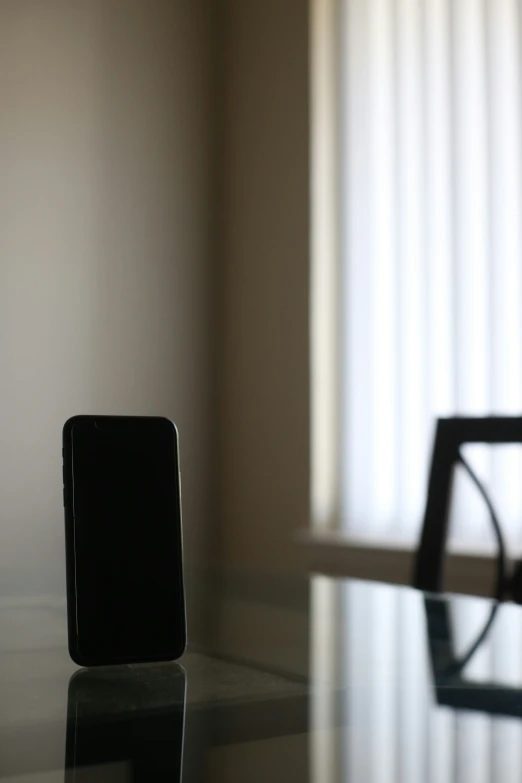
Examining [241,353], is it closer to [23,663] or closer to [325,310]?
[325,310]

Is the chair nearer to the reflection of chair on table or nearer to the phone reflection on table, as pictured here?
the reflection of chair on table

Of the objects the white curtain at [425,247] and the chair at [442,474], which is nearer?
the chair at [442,474]

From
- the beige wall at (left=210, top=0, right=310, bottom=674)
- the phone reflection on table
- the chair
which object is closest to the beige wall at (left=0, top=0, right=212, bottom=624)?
the beige wall at (left=210, top=0, right=310, bottom=674)

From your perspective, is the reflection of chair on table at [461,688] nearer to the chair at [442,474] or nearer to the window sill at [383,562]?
the chair at [442,474]

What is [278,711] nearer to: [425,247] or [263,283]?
[425,247]

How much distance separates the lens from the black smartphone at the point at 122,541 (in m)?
0.55

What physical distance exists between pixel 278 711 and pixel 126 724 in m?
0.08

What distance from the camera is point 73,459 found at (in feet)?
1.90

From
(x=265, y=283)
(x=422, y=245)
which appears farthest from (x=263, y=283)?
(x=422, y=245)

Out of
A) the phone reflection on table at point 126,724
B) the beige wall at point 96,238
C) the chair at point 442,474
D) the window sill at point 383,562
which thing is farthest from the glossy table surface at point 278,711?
the beige wall at point 96,238

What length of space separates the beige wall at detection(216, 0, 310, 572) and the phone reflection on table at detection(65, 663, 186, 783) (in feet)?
8.70

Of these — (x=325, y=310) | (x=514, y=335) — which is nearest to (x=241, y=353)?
(x=325, y=310)

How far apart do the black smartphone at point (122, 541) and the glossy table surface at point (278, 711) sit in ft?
0.08

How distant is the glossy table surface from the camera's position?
0.39 meters
